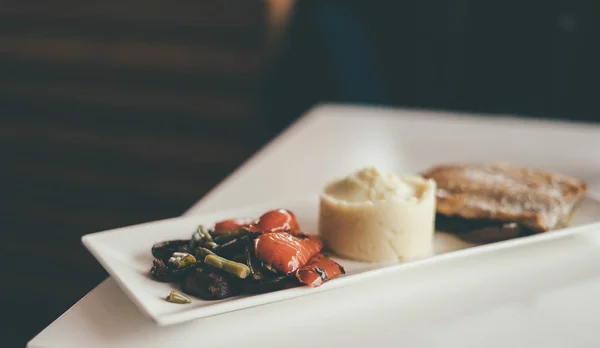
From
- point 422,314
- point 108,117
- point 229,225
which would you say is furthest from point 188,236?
point 108,117

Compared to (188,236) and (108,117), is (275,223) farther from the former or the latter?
(108,117)

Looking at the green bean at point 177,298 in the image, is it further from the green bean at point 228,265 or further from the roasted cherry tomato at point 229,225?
the roasted cherry tomato at point 229,225

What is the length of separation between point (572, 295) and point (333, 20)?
277cm

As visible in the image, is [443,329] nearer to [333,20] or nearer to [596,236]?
[596,236]

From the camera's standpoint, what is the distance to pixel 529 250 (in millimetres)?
1177

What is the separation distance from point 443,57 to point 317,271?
2969mm

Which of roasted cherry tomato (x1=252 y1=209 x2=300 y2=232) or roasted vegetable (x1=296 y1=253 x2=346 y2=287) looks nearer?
roasted vegetable (x1=296 y1=253 x2=346 y2=287)

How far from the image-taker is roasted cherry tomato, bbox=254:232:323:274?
930 millimetres

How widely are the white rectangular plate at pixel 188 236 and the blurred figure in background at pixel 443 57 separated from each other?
7.80 feet

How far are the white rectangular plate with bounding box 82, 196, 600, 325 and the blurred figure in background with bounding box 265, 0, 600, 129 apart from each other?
7.80 feet

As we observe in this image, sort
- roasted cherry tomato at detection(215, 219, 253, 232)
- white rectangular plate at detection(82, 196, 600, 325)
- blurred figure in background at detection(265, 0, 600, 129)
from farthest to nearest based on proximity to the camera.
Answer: blurred figure in background at detection(265, 0, 600, 129) < roasted cherry tomato at detection(215, 219, 253, 232) < white rectangular plate at detection(82, 196, 600, 325)

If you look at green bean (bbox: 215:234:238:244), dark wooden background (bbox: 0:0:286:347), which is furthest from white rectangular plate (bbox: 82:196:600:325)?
dark wooden background (bbox: 0:0:286:347)

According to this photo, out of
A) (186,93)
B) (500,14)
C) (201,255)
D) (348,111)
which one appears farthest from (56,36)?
(201,255)

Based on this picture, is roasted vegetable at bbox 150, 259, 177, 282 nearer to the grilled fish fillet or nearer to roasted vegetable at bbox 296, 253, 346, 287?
roasted vegetable at bbox 296, 253, 346, 287
